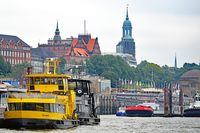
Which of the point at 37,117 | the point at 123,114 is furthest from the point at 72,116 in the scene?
the point at 123,114

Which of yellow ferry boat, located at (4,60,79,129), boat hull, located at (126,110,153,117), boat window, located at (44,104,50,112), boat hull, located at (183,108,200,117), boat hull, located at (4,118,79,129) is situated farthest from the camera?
boat hull, located at (126,110,153,117)

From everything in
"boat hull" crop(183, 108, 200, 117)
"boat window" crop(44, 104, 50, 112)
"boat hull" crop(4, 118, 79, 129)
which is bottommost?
"boat hull" crop(4, 118, 79, 129)

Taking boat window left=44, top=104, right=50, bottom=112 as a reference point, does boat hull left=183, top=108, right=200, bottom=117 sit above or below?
above

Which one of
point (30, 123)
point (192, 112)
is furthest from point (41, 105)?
point (192, 112)

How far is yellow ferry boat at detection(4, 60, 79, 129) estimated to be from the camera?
7875 centimetres

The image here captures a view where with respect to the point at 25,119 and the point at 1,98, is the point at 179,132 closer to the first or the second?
the point at 25,119

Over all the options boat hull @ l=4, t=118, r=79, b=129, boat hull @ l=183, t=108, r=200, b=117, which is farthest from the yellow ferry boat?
boat hull @ l=183, t=108, r=200, b=117

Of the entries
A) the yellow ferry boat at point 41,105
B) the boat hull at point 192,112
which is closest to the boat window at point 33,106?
the yellow ferry boat at point 41,105

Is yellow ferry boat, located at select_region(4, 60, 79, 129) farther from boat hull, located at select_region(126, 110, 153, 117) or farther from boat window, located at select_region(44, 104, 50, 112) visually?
boat hull, located at select_region(126, 110, 153, 117)

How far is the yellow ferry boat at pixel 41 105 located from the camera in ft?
258

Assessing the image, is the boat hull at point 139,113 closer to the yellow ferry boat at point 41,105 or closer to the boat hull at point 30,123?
the yellow ferry boat at point 41,105

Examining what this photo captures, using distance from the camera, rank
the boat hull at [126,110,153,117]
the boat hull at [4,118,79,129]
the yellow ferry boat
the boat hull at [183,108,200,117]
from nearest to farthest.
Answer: the boat hull at [4,118,79,129], the yellow ferry boat, the boat hull at [183,108,200,117], the boat hull at [126,110,153,117]

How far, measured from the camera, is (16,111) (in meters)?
78.7

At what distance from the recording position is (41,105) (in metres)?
79.6
